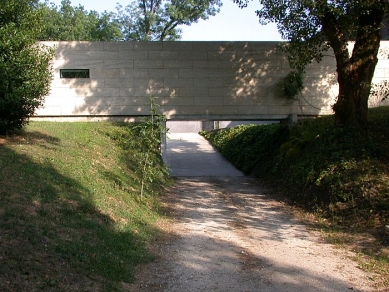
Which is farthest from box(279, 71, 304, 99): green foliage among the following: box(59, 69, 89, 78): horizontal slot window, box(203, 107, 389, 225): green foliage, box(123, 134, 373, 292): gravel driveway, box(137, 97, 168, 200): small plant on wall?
box(137, 97, 168, 200): small plant on wall

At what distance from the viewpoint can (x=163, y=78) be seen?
59.8 feet

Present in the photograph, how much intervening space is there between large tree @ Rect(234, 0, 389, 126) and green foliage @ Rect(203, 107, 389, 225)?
0.76 meters

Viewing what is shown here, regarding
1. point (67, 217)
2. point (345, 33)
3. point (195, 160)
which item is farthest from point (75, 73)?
point (67, 217)

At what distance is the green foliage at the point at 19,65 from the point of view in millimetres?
10594

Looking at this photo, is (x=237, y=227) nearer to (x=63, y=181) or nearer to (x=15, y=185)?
(x=63, y=181)

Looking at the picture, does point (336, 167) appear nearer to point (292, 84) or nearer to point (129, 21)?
point (292, 84)

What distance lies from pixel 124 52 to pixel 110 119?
2.71m

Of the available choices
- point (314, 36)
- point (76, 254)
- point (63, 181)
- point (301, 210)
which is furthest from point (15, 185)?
point (314, 36)

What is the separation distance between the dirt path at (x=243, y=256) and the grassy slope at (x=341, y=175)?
693 mm

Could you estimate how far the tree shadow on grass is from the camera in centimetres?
534

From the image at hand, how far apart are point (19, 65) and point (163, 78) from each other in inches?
316

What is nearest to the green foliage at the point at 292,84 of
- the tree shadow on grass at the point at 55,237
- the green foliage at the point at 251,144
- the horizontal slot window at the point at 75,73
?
the green foliage at the point at 251,144

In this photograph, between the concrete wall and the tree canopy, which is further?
the tree canopy

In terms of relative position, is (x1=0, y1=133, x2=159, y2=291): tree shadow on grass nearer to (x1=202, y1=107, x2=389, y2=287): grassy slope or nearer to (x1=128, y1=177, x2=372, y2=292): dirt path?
(x1=128, y1=177, x2=372, y2=292): dirt path
